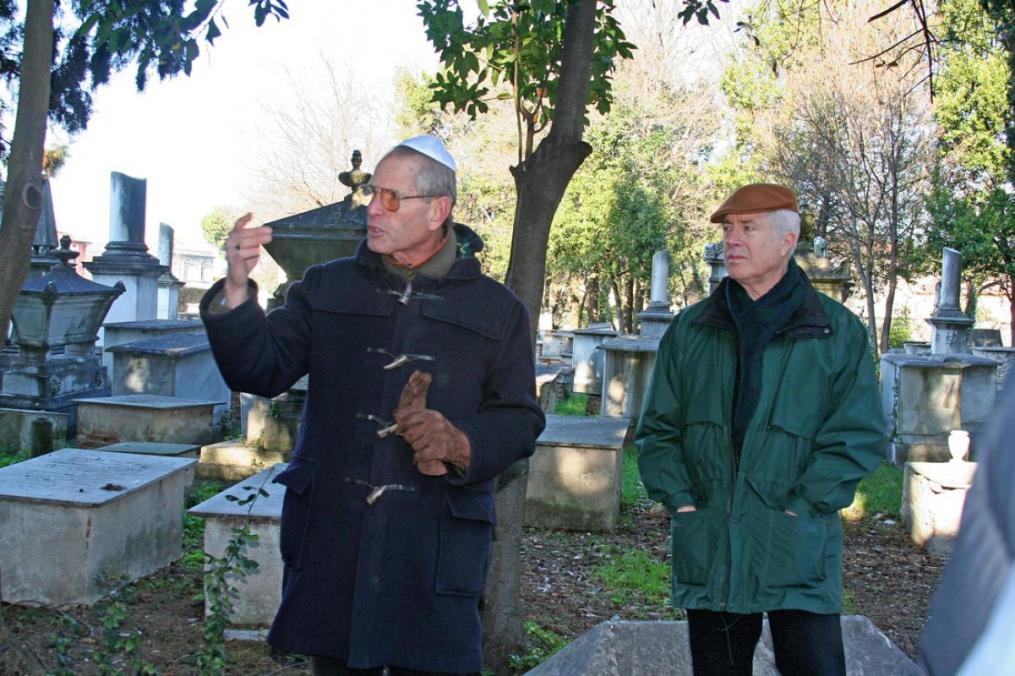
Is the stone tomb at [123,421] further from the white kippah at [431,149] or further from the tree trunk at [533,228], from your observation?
the white kippah at [431,149]

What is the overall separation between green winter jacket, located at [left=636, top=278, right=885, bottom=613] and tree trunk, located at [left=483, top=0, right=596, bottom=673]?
134 centimetres

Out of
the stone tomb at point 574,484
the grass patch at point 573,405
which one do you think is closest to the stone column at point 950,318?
the grass patch at point 573,405

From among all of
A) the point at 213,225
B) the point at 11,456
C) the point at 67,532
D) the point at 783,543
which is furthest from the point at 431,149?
the point at 213,225

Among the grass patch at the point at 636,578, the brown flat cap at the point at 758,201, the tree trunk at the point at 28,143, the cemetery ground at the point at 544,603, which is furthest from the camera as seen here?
the grass patch at the point at 636,578

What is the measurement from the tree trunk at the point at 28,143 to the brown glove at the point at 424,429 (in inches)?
69.6

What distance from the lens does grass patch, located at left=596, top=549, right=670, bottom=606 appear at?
218 inches

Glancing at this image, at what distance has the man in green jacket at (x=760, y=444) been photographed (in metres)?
2.82

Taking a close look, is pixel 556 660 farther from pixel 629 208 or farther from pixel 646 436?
pixel 629 208

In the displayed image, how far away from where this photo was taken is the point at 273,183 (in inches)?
1330

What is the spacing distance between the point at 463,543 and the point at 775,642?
1.00 meters

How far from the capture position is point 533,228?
4410 millimetres

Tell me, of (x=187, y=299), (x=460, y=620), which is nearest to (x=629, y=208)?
(x=187, y=299)

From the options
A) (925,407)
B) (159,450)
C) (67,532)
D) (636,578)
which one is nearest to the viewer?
(67,532)

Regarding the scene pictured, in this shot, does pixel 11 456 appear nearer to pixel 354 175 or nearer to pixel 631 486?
pixel 354 175
